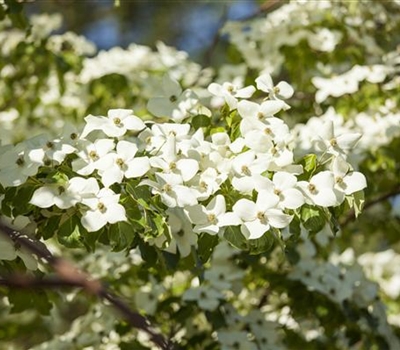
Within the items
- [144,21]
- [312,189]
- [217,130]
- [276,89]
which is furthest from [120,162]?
[144,21]

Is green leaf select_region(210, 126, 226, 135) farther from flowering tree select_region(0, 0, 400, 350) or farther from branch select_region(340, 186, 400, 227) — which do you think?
branch select_region(340, 186, 400, 227)

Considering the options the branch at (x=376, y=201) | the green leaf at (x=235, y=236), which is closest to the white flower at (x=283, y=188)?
the green leaf at (x=235, y=236)

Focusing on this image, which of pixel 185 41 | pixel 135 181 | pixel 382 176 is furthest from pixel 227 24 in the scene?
pixel 185 41

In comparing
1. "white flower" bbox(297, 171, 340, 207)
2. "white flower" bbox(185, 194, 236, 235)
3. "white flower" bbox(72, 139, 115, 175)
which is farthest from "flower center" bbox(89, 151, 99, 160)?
"white flower" bbox(297, 171, 340, 207)

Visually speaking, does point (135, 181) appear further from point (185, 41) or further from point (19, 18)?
point (185, 41)

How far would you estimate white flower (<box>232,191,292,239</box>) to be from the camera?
1865 millimetres

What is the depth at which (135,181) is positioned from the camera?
195 cm

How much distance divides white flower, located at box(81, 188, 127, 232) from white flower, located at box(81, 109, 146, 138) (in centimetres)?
25

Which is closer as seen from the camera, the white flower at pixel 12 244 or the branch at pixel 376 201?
the white flower at pixel 12 244

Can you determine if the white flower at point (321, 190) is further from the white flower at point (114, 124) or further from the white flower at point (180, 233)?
the white flower at point (114, 124)

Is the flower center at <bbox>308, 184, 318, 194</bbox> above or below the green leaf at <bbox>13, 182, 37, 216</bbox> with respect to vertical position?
below

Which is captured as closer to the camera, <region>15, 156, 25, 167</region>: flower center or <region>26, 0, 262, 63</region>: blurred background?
<region>15, 156, 25, 167</region>: flower center

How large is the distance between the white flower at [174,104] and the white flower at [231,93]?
2.4 inches

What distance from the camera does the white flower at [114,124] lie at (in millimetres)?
2082
